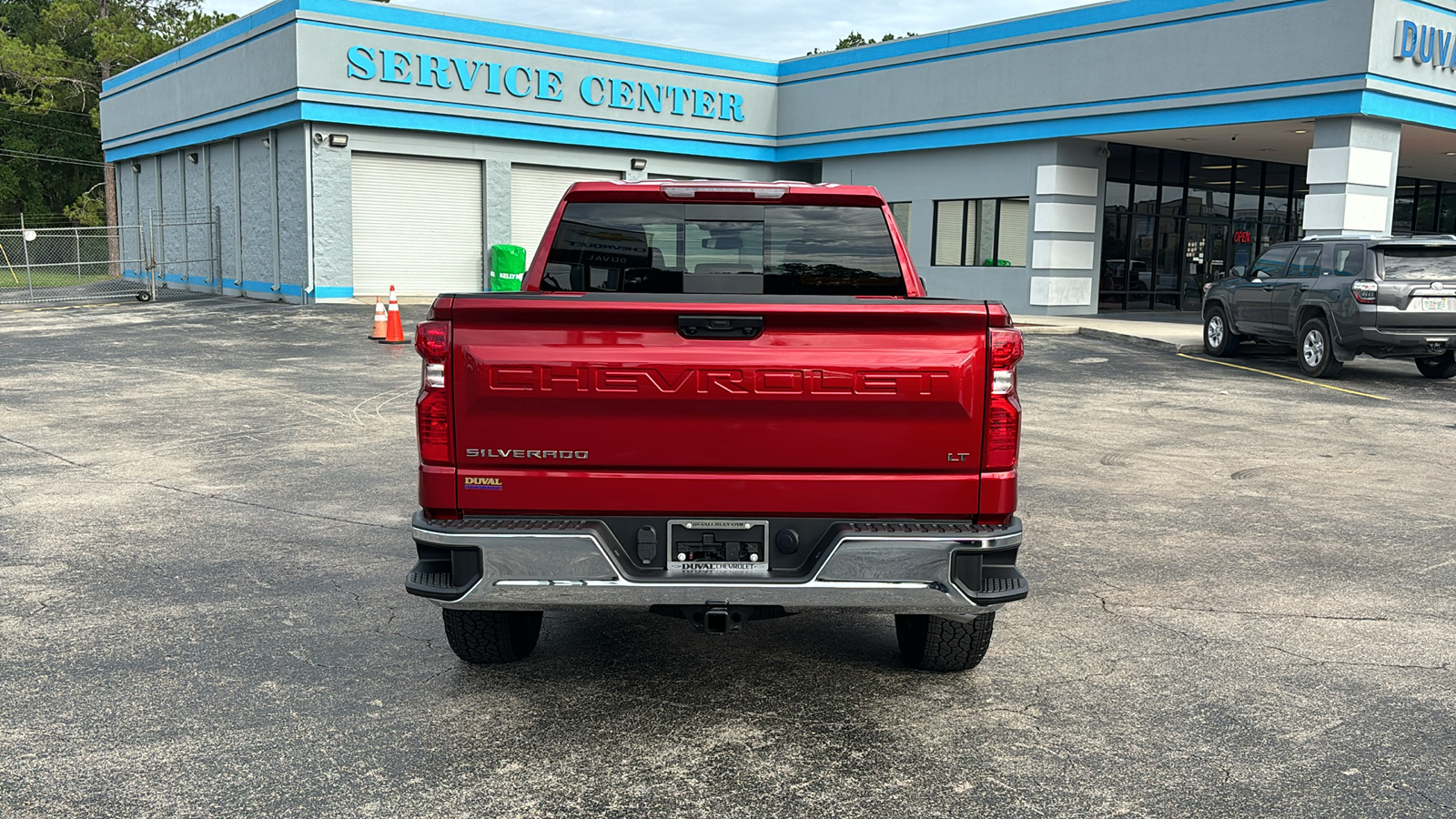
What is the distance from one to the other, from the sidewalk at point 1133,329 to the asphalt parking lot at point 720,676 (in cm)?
1182

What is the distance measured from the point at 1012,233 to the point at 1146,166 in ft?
13.3

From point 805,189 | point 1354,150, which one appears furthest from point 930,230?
point 805,189

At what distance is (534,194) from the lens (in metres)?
31.5

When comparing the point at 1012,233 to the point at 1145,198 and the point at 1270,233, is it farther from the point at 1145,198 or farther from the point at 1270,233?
the point at 1270,233

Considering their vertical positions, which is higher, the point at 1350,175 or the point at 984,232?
the point at 1350,175

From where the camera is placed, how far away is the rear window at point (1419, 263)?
15.2 m

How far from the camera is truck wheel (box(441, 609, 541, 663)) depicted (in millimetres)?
4859

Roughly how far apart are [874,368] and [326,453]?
705cm

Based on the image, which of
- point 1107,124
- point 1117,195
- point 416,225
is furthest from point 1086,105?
point 416,225

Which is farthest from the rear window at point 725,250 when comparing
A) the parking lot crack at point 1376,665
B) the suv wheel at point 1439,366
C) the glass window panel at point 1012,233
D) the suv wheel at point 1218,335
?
the glass window panel at point 1012,233

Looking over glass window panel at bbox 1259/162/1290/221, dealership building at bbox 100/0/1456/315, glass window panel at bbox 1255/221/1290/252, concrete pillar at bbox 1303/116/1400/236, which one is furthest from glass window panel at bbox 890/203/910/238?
concrete pillar at bbox 1303/116/1400/236

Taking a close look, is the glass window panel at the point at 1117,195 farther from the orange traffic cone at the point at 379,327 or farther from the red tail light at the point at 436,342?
the red tail light at the point at 436,342

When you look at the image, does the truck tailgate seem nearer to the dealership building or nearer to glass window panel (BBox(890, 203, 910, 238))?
the dealership building

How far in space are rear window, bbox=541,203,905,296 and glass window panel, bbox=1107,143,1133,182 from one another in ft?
80.6
